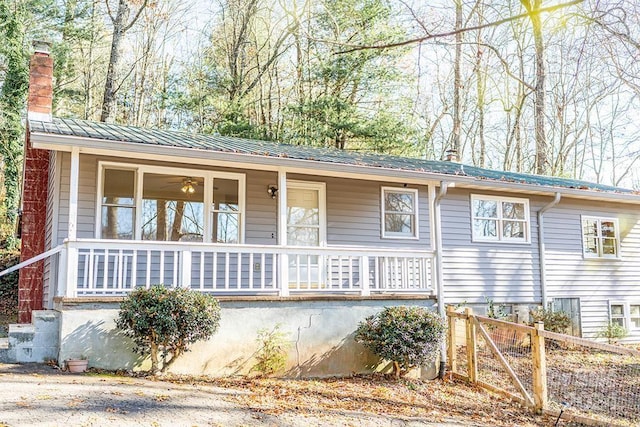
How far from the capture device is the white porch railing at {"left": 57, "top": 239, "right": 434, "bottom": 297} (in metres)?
7.27

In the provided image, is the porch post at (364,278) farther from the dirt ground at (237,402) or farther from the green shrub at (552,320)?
the green shrub at (552,320)

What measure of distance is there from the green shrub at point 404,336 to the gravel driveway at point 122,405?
178cm

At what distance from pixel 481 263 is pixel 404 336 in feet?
15.9

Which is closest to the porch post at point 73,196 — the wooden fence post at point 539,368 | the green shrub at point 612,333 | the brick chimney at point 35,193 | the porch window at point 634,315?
the brick chimney at point 35,193

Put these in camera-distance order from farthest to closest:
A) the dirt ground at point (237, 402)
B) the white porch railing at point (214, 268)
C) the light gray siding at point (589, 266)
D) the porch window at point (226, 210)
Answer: the light gray siding at point (589, 266), the porch window at point (226, 210), the white porch railing at point (214, 268), the dirt ground at point (237, 402)

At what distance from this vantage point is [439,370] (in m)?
8.80

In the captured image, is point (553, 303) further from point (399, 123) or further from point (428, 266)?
point (399, 123)

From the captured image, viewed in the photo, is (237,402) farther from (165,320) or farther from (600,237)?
(600,237)

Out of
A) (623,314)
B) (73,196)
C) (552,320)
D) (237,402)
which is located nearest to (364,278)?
(237,402)

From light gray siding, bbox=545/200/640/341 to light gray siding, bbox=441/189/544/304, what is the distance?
1.69 ft

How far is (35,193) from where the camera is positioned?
10.2 metres

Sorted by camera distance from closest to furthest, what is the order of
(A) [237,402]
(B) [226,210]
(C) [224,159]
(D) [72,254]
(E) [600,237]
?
(A) [237,402]
(D) [72,254]
(C) [224,159]
(B) [226,210]
(E) [600,237]

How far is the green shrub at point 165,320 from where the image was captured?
6.71m

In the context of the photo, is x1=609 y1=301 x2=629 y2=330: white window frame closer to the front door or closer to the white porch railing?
the white porch railing
